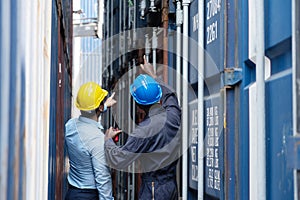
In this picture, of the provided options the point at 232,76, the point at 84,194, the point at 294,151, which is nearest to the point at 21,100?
the point at 294,151

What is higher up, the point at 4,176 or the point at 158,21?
the point at 158,21

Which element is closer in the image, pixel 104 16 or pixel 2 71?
pixel 2 71

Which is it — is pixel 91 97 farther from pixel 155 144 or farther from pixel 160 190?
pixel 160 190

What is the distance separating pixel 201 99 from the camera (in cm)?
352

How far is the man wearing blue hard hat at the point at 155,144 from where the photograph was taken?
4.11 metres

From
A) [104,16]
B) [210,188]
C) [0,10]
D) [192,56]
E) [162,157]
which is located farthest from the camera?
[104,16]

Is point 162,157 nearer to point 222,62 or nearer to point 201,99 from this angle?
point 201,99

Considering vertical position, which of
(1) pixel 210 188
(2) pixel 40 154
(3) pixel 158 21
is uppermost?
(3) pixel 158 21

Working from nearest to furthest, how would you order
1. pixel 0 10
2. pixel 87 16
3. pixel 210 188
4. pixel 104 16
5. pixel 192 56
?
pixel 0 10
pixel 210 188
pixel 192 56
pixel 104 16
pixel 87 16

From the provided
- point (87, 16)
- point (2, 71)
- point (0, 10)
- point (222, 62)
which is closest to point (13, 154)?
point (2, 71)

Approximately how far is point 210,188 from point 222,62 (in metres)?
0.76

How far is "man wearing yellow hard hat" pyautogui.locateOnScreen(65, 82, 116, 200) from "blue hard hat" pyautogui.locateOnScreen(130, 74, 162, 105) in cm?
Result: 38

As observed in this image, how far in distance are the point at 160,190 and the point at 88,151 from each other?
0.61 metres

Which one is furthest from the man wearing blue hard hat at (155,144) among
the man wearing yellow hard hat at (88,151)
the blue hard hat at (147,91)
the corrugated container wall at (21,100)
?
the corrugated container wall at (21,100)
